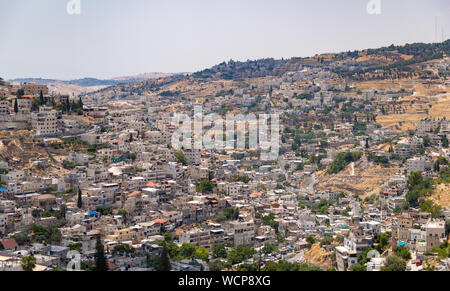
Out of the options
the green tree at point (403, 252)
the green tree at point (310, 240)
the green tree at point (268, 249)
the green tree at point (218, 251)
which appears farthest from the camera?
the green tree at point (310, 240)

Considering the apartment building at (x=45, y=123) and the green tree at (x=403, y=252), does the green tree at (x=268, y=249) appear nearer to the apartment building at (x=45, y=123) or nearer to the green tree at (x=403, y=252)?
the green tree at (x=403, y=252)

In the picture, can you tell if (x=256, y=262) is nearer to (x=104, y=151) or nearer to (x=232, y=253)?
(x=232, y=253)

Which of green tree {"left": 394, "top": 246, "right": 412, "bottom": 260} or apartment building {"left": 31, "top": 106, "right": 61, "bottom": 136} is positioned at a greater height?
apartment building {"left": 31, "top": 106, "right": 61, "bottom": 136}

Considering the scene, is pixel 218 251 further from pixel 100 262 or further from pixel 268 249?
pixel 100 262

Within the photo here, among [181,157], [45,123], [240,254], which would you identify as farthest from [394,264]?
[45,123]

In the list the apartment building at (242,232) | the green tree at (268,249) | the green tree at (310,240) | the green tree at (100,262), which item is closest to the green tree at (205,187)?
the apartment building at (242,232)

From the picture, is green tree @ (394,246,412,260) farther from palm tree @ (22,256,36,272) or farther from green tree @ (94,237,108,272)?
palm tree @ (22,256,36,272)

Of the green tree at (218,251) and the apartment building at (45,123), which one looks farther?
the apartment building at (45,123)

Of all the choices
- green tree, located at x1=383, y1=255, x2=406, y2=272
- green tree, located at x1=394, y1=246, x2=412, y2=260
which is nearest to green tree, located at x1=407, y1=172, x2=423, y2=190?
green tree, located at x1=394, y1=246, x2=412, y2=260
